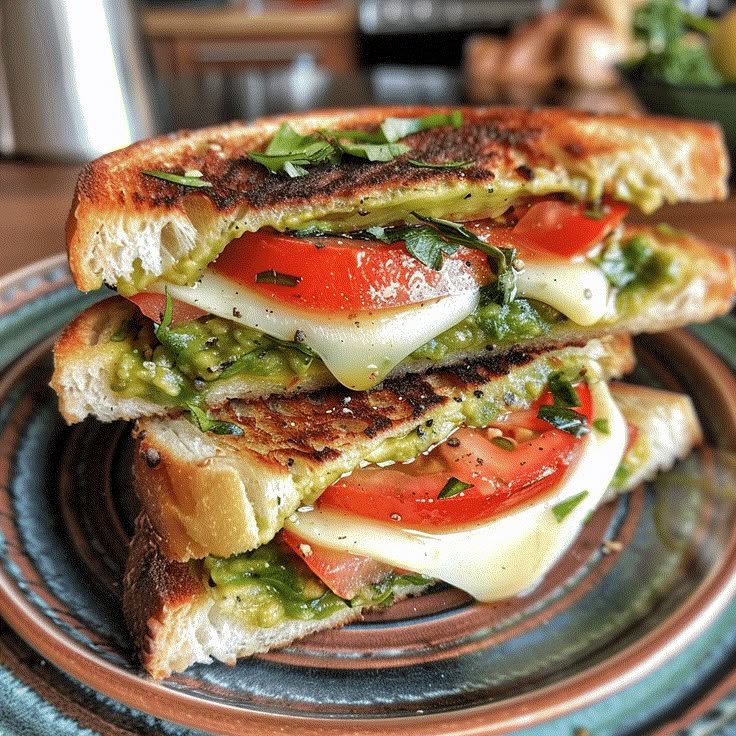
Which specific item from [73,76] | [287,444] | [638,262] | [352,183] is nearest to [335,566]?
[287,444]

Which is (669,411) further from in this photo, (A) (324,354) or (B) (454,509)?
(A) (324,354)

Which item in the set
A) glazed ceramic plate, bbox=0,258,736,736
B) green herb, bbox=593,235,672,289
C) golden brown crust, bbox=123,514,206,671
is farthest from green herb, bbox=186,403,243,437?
green herb, bbox=593,235,672,289

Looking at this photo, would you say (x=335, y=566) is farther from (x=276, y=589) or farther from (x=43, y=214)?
(x=43, y=214)

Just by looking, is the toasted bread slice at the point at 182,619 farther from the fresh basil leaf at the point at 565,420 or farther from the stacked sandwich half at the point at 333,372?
the fresh basil leaf at the point at 565,420

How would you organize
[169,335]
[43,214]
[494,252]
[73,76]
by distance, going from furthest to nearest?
[73,76]
[43,214]
[494,252]
[169,335]

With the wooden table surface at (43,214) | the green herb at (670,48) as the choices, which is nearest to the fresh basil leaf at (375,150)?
the wooden table surface at (43,214)

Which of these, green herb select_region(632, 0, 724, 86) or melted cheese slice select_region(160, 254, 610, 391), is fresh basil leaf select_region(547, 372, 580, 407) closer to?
melted cheese slice select_region(160, 254, 610, 391)
